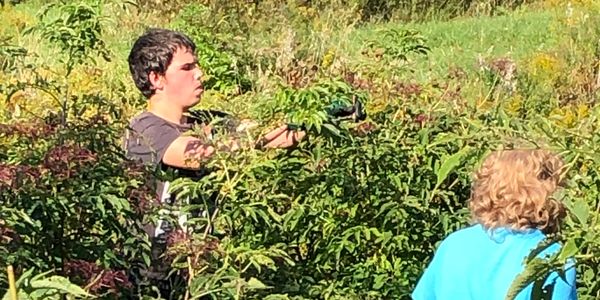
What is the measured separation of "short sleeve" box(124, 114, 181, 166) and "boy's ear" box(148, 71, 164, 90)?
5.5 inches

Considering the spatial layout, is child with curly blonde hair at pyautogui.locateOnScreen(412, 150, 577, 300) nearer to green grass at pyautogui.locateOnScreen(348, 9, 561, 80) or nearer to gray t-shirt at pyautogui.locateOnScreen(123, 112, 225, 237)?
gray t-shirt at pyautogui.locateOnScreen(123, 112, 225, 237)

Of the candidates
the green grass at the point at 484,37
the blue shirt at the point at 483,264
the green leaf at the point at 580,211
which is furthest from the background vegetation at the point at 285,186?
the green grass at the point at 484,37

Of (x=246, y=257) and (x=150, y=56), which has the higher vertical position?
(x=150, y=56)

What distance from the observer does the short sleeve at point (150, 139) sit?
373 centimetres

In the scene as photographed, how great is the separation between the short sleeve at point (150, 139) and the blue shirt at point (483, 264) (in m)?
1.00

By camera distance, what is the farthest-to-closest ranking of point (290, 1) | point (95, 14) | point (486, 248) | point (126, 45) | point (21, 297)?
1. point (290, 1)
2. point (126, 45)
3. point (95, 14)
4. point (486, 248)
5. point (21, 297)

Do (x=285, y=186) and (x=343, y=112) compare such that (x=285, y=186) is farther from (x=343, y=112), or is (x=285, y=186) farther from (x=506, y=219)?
(x=506, y=219)

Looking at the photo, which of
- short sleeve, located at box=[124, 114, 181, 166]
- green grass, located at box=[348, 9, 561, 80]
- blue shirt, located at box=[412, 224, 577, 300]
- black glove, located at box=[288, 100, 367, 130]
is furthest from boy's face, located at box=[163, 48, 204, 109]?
green grass, located at box=[348, 9, 561, 80]

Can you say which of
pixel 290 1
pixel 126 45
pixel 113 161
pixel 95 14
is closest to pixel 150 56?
pixel 95 14

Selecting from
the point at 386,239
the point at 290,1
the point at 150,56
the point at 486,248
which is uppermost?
the point at 150,56

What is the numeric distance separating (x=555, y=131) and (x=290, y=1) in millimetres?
10426

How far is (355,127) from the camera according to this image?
3906mm

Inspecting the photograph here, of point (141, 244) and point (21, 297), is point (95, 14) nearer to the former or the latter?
point (141, 244)

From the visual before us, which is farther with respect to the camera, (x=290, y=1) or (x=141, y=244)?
(x=290, y=1)
